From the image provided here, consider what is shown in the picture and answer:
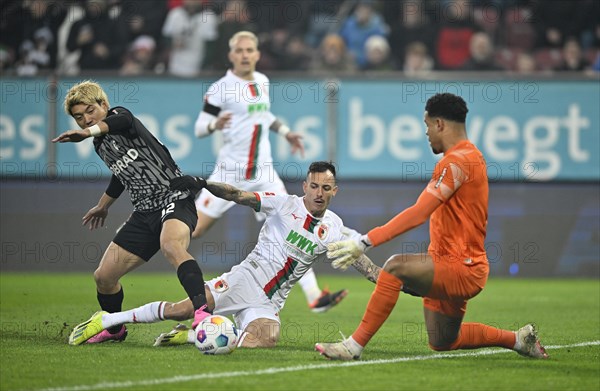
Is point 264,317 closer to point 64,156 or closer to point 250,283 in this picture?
point 250,283

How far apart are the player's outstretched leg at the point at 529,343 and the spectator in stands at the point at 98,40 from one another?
9.90m

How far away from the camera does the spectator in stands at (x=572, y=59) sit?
1559 centimetres

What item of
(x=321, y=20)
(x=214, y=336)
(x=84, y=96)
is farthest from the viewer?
(x=321, y=20)

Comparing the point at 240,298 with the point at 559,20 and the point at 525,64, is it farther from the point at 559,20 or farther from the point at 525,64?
the point at 559,20

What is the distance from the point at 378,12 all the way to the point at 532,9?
2.50 meters

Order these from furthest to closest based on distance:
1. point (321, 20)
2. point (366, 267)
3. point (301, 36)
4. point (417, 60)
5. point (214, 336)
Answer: point (321, 20) → point (301, 36) → point (417, 60) → point (366, 267) → point (214, 336)

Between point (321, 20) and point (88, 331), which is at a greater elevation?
point (321, 20)

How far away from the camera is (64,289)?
12.3 metres

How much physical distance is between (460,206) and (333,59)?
29.7 ft

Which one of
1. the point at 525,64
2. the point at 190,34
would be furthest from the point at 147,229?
the point at 525,64

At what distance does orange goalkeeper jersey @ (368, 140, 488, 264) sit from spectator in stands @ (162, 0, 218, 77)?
30.9ft

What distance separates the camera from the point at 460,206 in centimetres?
686

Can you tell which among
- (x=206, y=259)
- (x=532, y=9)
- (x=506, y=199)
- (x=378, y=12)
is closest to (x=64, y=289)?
(x=206, y=259)

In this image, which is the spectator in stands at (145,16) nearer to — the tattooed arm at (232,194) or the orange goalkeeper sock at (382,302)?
the tattooed arm at (232,194)
